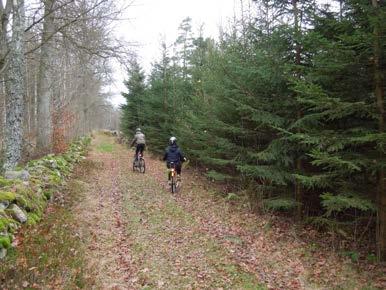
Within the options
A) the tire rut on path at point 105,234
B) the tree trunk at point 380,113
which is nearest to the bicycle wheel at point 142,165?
the tire rut on path at point 105,234

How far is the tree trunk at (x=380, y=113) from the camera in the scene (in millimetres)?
6344

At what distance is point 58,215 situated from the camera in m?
8.11

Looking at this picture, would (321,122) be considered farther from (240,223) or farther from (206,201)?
(206,201)

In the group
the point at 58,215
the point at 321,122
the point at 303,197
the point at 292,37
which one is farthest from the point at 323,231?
the point at 58,215

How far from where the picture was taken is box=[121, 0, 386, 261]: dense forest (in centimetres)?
673

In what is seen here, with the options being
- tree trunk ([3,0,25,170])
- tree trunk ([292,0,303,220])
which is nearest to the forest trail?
tree trunk ([292,0,303,220])

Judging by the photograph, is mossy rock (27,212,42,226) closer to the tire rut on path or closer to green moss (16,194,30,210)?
green moss (16,194,30,210)

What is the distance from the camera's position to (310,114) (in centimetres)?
801

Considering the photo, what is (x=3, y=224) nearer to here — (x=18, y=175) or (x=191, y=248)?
(x=18, y=175)

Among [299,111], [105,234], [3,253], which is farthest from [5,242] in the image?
[299,111]

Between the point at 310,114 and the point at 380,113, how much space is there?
63.5 inches

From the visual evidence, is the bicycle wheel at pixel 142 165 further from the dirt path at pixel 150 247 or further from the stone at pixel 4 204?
the stone at pixel 4 204

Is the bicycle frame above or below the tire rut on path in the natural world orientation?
above

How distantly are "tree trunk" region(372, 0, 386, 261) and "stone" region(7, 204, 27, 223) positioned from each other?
7134 mm
